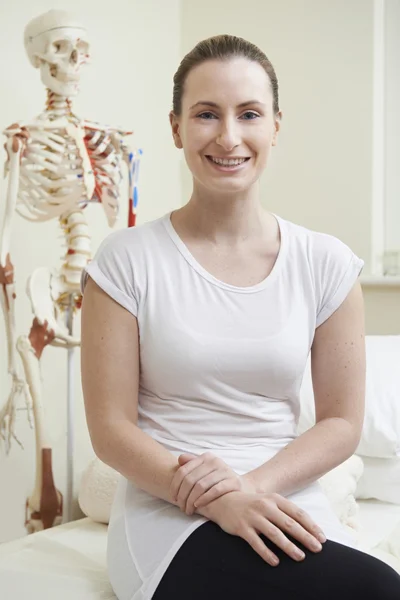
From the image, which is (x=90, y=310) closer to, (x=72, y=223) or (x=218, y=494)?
(x=218, y=494)

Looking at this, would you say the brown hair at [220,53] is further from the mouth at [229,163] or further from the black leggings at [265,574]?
the black leggings at [265,574]

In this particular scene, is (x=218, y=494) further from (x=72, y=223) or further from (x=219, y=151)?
(x=72, y=223)

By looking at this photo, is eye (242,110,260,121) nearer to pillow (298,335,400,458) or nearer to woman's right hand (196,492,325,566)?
woman's right hand (196,492,325,566)

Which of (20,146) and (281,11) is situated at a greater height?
(281,11)

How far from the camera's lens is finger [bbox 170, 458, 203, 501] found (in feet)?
3.88

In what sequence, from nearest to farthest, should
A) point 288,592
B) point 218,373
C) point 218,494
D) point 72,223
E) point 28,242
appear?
point 288,592
point 218,494
point 218,373
point 72,223
point 28,242

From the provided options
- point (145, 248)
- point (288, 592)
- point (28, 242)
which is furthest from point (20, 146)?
point (288, 592)

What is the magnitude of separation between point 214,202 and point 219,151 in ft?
0.30

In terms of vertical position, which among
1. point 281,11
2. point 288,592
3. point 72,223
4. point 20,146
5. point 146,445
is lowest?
point 288,592

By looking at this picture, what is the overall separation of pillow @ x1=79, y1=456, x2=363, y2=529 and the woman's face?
77cm

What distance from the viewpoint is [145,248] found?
1364 millimetres

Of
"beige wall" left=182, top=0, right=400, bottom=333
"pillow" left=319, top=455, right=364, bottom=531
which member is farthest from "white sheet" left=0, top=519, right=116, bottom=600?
"beige wall" left=182, top=0, right=400, bottom=333

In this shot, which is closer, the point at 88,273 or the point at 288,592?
the point at 288,592

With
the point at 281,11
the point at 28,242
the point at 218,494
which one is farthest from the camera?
the point at 281,11
